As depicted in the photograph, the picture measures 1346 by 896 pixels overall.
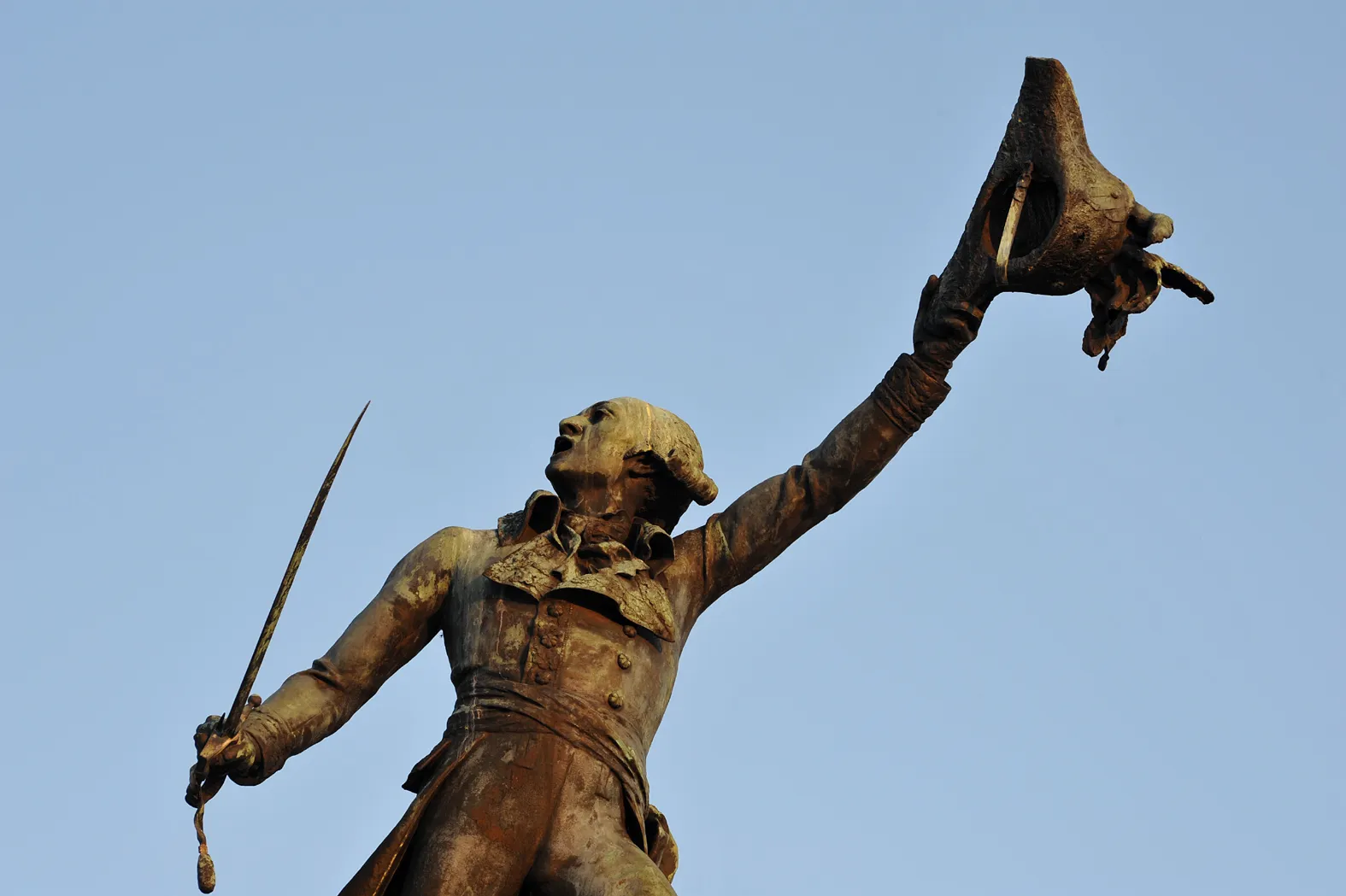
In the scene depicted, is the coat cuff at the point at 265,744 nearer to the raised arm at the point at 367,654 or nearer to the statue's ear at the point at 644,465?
the raised arm at the point at 367,654

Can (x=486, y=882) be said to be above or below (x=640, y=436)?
below

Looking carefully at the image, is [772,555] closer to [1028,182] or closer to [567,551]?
[567,551]

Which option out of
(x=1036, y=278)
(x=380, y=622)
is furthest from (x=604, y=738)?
(x=1036, y=278)

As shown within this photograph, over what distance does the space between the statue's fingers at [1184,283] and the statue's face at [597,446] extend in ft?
7.98

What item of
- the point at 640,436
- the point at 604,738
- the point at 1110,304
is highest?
the point at 1110,304

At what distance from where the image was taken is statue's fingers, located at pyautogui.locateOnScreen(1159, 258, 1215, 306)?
10.5 meters

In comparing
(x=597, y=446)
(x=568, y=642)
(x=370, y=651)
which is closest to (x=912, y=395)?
(x=597, y=446)

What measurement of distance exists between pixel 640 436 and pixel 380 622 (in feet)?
4.77

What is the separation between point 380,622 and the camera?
35.3ft

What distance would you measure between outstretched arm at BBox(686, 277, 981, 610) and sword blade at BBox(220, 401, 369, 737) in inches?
72.7

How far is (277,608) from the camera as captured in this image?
968 centimetres

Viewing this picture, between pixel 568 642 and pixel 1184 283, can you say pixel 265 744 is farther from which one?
pixel 1184 283

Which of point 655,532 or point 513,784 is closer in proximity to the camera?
point 513,784

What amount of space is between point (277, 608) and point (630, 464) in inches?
79.5
